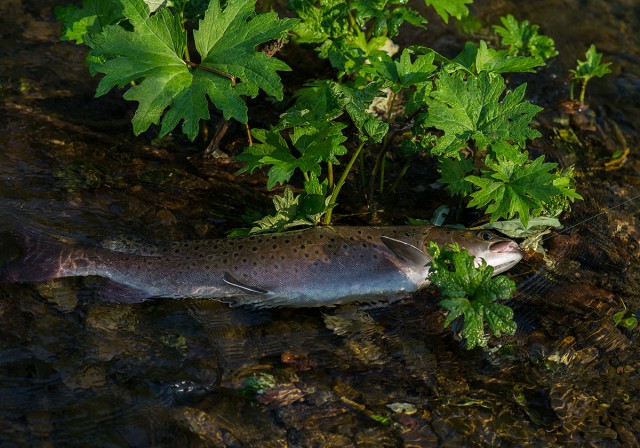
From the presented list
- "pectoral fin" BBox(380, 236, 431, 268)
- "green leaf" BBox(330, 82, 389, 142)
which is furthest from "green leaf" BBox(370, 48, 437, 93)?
"pectoral fin" BBox(380, 236, 431, 268)

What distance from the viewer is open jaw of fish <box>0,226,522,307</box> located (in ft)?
17.0

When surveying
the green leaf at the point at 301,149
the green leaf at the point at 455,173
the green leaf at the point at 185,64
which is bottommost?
the green leaf at the point at 455,173

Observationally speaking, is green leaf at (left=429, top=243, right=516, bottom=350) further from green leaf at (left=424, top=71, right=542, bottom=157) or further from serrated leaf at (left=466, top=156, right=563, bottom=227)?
green leaf at (left=424, top=71, right=542, bottom=157)

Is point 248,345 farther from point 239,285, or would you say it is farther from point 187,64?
point 187,64

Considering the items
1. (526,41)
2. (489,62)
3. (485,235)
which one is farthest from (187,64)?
(526,41)

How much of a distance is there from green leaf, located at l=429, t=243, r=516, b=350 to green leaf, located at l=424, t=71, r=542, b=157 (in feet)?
2.99

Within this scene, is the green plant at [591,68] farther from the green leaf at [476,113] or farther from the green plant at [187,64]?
the green plant at [187,64]

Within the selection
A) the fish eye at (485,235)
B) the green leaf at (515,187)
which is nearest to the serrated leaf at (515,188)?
the green leaf at (515,187)

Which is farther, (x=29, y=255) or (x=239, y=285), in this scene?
(x=239, y=285)

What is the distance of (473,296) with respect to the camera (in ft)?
15.4

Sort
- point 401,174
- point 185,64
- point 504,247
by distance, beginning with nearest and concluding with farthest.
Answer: point 185,64
point 504,247
point 401,174

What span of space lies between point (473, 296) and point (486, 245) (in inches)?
41.6

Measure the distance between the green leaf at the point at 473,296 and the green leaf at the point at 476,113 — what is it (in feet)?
2.99

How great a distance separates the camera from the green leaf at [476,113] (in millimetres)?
5176
